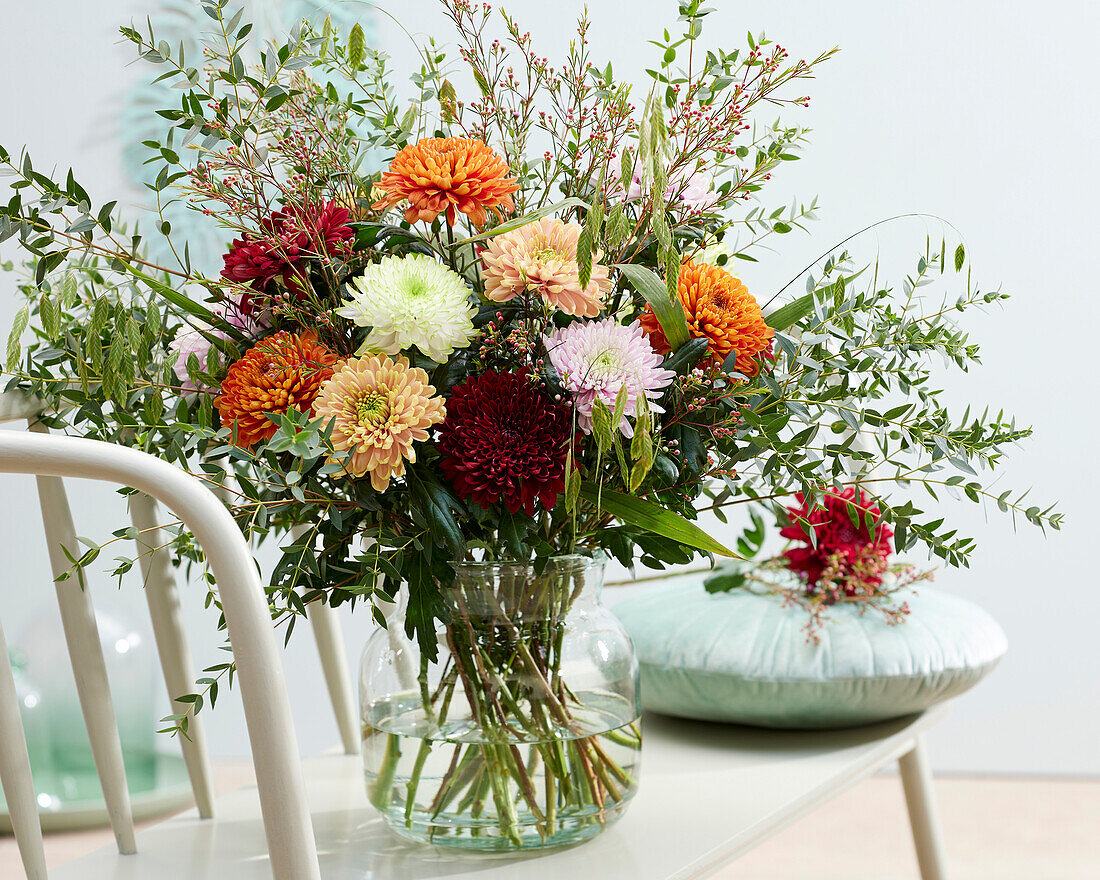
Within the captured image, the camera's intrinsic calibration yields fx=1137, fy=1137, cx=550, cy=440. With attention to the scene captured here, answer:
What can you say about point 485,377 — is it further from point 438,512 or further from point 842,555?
point 842,555

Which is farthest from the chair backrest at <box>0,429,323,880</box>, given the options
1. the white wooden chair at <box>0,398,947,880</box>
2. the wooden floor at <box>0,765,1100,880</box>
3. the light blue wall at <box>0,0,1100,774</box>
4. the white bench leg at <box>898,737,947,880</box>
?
the light blue wall at <box>0,0,1100,774</box>

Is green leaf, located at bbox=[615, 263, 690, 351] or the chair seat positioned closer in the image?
green leaf, located at bbox=[615, 263, 690, 351]

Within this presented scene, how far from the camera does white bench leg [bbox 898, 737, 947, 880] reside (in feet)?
3.42

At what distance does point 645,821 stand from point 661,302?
368 mm

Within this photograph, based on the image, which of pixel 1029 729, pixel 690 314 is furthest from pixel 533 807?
pixel 1029 729

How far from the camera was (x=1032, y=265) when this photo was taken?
80.7 inches

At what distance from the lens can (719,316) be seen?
0.59 m

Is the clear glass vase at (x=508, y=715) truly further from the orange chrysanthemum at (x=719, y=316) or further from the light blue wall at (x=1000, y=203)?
the light blue wall at (x=1000, y=203)

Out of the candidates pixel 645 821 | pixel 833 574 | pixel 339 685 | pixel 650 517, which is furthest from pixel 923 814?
pixel 650 517

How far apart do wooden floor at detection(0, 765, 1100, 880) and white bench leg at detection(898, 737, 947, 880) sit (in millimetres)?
688

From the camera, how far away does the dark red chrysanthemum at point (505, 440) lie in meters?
0.55

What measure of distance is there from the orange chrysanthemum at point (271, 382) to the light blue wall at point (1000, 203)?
1.61m

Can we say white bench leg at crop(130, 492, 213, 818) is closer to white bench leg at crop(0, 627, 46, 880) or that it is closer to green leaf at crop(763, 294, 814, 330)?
white bench leg at crop(0, 627, 46, 880)

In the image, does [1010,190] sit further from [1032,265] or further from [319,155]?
[319,155]
